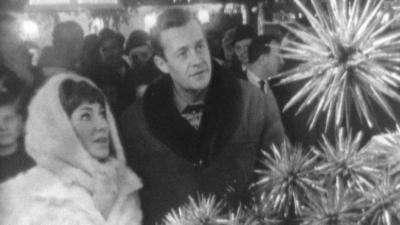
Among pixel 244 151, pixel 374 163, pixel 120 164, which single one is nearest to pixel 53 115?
pixel 120 164

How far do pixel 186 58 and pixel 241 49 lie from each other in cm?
13

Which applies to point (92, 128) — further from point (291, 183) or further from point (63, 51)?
point (291, 183)

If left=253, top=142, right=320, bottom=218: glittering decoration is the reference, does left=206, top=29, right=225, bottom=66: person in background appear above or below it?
above

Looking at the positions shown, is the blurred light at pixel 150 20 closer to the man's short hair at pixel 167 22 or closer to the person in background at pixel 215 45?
the man's short hair at pixel 167 22

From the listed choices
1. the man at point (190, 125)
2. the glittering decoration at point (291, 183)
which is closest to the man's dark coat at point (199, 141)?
the man at point (190, 125)

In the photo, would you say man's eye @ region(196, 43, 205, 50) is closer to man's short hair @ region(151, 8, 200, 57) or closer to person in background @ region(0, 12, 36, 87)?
man's short hair @ region(151, 8, 200, 57)

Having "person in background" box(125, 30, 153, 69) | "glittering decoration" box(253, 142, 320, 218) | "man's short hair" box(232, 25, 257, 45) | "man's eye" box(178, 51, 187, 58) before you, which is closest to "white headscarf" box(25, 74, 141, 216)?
"person in background" box(125, 30, 153, 69)

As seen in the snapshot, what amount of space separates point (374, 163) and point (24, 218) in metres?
0.75

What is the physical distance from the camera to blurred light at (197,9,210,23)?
117cm

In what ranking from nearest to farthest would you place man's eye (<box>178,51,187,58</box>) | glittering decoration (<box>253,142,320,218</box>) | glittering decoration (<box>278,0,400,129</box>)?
glittering decoration (<box>278,0,400,129</box>) → glittering decoration (<box>253,142,320,218</box>) → man's eye (<box>178,51,187,58</box>)

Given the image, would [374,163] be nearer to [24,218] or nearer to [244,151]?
[244,151]

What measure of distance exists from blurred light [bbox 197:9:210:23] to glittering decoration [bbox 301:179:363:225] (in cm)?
54

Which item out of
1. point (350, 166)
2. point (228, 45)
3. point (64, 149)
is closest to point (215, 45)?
point (228, 45)

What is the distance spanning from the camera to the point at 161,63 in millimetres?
1154
